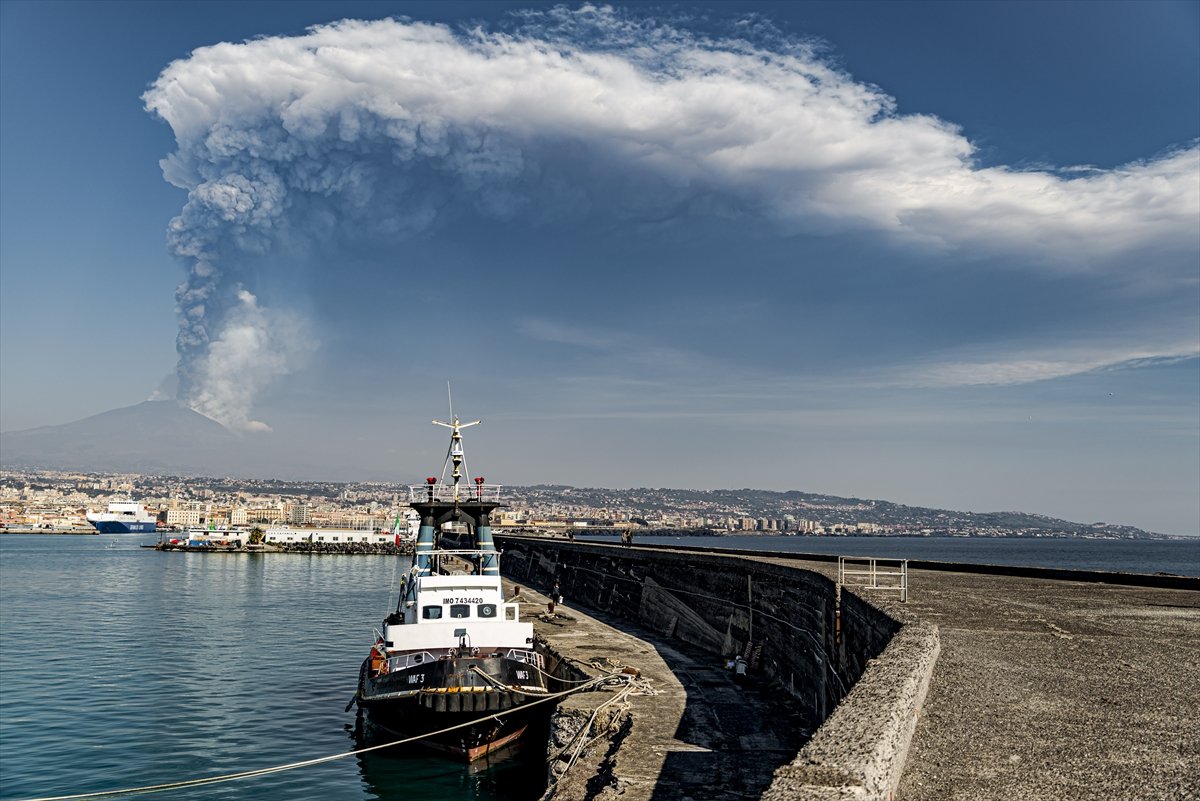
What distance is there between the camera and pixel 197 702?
27906 mm

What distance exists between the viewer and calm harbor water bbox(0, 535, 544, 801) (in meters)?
19.6

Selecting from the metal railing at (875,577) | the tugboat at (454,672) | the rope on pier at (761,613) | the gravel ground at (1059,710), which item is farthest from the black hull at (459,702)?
the gravel ground at (1059,710)

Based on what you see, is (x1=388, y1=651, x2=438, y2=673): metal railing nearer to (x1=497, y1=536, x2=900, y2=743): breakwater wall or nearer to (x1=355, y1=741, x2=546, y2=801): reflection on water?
(x1=355, y1=741, x2=546, y2=801): reflection on water

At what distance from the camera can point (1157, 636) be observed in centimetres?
1328

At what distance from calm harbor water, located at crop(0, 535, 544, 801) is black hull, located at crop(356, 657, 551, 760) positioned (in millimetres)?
727

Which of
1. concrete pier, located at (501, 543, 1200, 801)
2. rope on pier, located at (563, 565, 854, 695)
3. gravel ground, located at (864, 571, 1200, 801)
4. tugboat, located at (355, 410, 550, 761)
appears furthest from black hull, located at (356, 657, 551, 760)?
gravel ground, located at (864, 571, 1200, 801)

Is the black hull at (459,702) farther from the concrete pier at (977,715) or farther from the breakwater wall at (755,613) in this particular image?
the breakwater wall at (755,613)

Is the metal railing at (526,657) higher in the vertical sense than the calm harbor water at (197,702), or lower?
higher

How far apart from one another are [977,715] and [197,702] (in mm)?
26435

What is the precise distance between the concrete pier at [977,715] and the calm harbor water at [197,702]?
5253 mm

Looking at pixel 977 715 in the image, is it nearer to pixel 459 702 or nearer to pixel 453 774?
pixel 459 702

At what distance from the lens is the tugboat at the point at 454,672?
63.4 feet

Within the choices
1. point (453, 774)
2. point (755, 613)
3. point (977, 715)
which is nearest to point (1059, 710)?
point (977, 715)

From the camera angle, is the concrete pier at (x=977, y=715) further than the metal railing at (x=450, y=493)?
No
